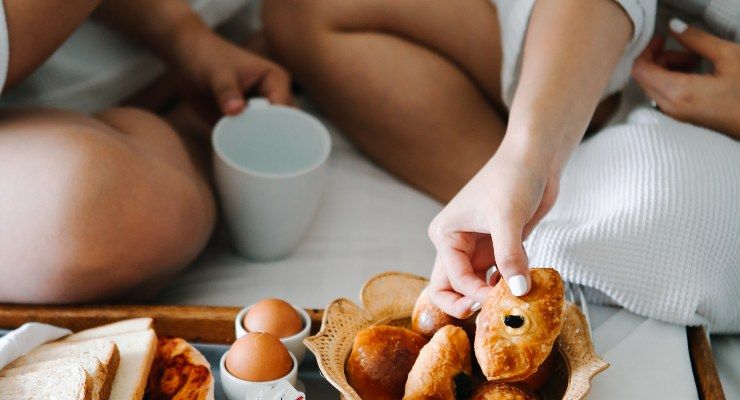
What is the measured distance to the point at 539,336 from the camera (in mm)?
527

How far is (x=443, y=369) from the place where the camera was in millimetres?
546

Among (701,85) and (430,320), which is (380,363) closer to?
(430,320)

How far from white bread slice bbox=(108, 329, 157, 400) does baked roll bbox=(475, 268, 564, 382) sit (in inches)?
10.0

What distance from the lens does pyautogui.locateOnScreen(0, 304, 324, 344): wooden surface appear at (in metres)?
0.69

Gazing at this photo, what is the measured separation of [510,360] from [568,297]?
0.67ft

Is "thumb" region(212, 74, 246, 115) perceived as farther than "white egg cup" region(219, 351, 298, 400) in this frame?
Yes

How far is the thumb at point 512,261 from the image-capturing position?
525 mm

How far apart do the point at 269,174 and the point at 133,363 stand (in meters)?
0.26

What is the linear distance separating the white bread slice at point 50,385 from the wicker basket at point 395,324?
0.16m

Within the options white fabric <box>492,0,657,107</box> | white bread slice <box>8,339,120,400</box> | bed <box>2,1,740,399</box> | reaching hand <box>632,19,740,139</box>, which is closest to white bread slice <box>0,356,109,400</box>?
white bread slice <box>8,339,120,400</box>

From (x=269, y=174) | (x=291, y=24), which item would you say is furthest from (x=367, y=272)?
(x=291, y=24)

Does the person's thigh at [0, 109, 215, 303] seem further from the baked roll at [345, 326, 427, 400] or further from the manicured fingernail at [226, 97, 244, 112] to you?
the baked roll at [345, 326, 427, 400]

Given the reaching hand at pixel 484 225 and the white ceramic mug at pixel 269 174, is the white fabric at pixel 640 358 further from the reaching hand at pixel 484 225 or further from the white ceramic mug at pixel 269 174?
the white ceramic mug at pixel 269 174

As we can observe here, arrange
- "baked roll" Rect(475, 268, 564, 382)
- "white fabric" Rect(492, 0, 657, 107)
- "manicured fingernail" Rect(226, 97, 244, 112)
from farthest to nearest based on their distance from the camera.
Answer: "manicured fingernail" Rect(226, 97, 244, 112), "white fabric" Rect(492, 0, 657, 107), "baked roll" Rect(475, 268, 564, 382)
